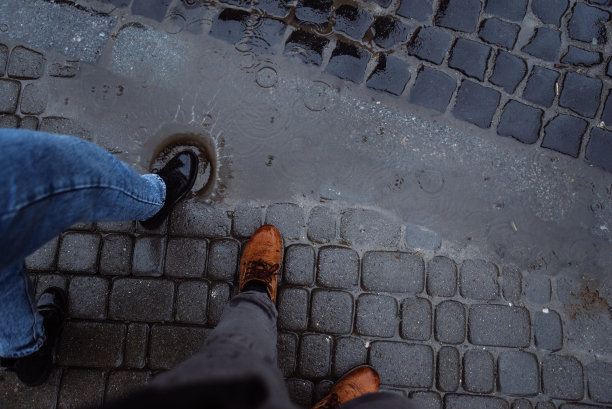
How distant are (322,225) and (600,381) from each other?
83.7 inches

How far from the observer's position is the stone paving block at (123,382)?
8.55 feet

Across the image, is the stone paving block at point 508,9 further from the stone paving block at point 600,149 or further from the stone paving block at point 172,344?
the stone paving block at point 172,344

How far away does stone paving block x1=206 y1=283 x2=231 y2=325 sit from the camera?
8.87ft

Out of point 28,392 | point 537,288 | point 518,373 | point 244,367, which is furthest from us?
point 537,288

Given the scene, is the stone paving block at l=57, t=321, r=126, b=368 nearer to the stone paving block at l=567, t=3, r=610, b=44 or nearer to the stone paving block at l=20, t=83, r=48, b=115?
the stone paving block at l=20, t=83, r=48, b=115

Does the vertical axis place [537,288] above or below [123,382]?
above

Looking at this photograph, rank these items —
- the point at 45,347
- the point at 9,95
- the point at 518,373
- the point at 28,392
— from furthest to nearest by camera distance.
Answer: the point at 9,95 < the point at 518,373 < the point at 28,392 < the point at 45,347

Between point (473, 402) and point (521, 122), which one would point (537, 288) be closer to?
point (473, 402)

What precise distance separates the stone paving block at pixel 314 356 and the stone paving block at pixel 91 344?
1187 mm

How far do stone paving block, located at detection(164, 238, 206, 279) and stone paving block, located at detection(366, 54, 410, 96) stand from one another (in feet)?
5.56

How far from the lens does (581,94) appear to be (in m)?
2.98

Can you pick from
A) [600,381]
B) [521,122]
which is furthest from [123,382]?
[521,122]

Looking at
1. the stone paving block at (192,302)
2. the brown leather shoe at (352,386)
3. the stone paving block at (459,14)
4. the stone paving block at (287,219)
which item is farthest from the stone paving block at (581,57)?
the stone paving block at (192,302)

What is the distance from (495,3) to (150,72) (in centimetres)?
261
